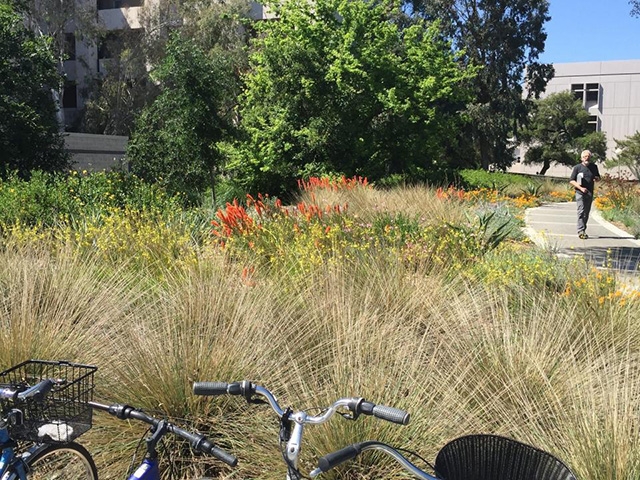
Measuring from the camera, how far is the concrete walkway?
33.2 ft

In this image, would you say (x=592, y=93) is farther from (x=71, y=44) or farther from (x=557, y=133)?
(x=71, y=44)

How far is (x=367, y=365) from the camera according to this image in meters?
3.65

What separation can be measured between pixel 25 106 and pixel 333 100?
9.26 meters

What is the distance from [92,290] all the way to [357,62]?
18.1m

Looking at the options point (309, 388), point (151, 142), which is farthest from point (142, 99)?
point (309, 388)

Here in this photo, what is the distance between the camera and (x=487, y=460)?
7.79 ft

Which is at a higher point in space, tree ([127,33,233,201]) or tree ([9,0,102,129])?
tree ([9,0,102,129])

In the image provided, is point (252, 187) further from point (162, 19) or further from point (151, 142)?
point (162, 19)

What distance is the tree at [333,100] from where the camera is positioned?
73.6 feet

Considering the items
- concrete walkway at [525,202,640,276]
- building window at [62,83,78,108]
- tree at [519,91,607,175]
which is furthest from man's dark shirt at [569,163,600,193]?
tree at [519,91,607,175]

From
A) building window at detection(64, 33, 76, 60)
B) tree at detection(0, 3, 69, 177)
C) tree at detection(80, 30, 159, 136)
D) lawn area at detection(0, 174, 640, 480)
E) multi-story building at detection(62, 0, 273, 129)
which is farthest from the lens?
building window at detection(64, 33, 76, 60)

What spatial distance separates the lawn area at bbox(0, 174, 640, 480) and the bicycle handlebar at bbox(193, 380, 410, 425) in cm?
104

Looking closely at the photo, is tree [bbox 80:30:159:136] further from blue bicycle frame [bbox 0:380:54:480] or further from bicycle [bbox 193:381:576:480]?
bicycle [bbox 193:381:576:480]

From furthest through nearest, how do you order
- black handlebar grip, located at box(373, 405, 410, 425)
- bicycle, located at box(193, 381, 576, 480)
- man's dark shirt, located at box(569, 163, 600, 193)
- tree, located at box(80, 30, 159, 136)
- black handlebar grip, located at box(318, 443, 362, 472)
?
tree, located at box(80, 30, 159, 136)
man's dark shirt, located at box(569, 163, 600, 193)
bicycle, located at box(193, 381, 576, 480)
black handlebar grip, located at box(373, 405, 410, 425)
black handlebar grip, located at box(318, 443, 362, 472)
